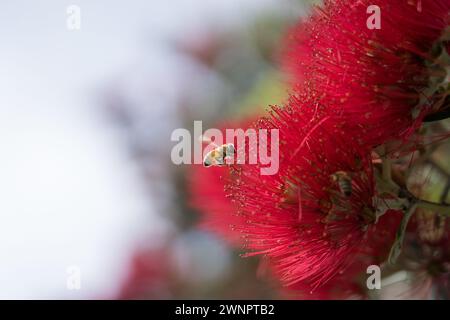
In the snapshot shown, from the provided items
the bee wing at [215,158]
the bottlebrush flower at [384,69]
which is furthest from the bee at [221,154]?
the bottlebrush flower at [384,69]

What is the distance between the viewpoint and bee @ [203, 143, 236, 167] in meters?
1.12

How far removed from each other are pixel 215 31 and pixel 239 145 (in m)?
2.31

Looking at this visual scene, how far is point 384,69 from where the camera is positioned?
1.01m

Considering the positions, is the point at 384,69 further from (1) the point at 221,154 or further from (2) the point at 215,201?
(2) the point at 215,201

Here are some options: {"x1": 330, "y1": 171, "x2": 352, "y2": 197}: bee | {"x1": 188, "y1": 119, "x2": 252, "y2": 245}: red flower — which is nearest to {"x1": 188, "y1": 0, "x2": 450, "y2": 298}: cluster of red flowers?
{"x1": 330, "y1": 171, "x2": 352, "y2": 197}: bee

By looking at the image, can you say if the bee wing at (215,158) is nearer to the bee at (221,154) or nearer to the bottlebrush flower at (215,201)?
the bee at (221,154)

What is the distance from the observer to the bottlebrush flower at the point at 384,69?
0.99 m

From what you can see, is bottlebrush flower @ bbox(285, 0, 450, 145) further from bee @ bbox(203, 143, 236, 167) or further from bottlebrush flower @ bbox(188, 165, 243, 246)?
bottlebrush flower @ bbox(188, 165, 243, 246)

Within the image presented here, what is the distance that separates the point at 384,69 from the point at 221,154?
0.32 m

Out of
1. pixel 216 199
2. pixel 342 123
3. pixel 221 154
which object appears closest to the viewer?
pixel 342 123

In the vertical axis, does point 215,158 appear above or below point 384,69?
below

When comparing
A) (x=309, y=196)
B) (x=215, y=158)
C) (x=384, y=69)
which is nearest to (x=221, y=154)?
(x=215, y=158)

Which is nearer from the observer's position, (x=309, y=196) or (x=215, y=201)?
(x=309, y=196)

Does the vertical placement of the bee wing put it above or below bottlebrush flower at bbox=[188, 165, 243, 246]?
above
